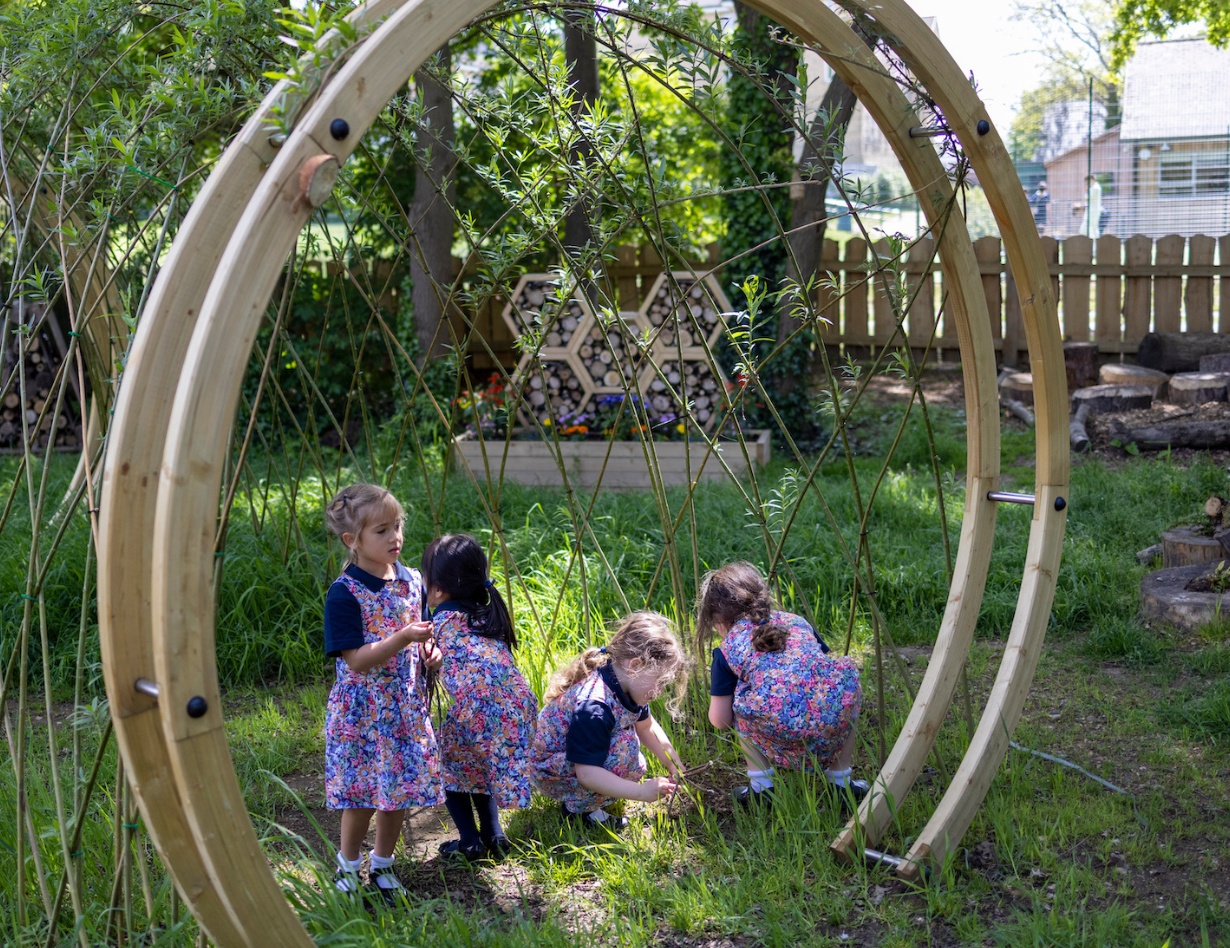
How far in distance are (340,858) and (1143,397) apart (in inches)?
264

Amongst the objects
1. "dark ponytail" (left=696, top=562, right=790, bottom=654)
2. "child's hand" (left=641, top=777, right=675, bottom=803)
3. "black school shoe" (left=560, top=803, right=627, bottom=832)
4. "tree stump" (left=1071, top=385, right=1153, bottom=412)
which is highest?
"tree stump" (left=1071, top=385, right=1153, bottom=412)

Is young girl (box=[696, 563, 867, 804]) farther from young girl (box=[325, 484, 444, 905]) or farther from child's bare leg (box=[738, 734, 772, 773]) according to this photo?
young girl (box=[325, 484, 444, 905])

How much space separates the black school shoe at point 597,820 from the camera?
2988 mm

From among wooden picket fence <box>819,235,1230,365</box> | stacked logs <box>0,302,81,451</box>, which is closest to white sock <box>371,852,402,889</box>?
stacked logs <box>0,302,81,451</box>

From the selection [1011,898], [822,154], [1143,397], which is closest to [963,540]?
[1011,898]

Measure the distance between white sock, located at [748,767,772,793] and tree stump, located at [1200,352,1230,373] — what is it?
667 centimetres

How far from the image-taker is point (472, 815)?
114 inches

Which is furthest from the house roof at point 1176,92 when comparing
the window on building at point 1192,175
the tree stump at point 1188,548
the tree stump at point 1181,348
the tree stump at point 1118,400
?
the tree stump at point 1188,548

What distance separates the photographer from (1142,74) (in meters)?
18.4

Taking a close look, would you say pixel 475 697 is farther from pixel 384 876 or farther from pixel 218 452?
pixel 218 452

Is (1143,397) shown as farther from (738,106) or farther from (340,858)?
(340,858)

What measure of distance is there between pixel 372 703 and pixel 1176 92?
18.7 metres

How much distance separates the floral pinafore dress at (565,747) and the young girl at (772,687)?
0.92 ft

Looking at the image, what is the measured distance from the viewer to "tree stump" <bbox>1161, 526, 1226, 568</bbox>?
4512 millimetres
